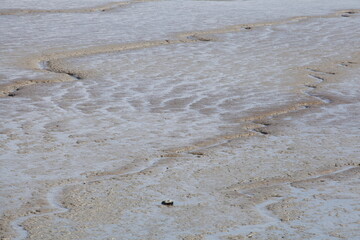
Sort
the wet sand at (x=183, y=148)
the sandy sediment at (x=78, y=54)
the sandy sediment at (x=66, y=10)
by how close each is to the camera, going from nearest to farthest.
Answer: the wet sand at (x=183, y=148) < the sandy sediment at (x=78, y=54) < the sandy sediment at (x=66, y=10)

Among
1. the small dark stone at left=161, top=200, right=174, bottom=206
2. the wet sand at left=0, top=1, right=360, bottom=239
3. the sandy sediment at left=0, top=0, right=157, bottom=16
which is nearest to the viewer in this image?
the wet sand at left=0, top=1, right=360, bottom=239

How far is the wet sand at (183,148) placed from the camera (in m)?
2.86

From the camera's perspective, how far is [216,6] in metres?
13.2

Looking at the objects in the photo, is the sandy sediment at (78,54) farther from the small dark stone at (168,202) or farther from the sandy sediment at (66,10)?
the sandy sediment at (66,10)

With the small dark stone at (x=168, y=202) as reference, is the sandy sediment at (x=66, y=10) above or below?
below

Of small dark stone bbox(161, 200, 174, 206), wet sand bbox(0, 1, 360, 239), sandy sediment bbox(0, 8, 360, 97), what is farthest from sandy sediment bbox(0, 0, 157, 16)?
small dark stone bbox(161, 200, 174, 206)

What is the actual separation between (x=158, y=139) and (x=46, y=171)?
2.74 ft

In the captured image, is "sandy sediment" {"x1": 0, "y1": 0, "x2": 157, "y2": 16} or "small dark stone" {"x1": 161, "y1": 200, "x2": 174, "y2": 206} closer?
"small dark stone" {"x1": 161, "y1": 200, "x2": 174, "y2": 206}

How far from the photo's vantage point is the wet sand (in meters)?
2.86

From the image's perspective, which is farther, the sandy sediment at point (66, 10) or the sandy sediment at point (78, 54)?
the sandy sediment at point (66, 10)

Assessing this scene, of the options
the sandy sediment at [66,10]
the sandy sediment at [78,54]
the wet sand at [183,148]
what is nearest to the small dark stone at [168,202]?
the wet sand at [183,148]

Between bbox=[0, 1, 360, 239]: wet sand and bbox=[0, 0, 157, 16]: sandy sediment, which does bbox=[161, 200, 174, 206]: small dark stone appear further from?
bbox=[0, 0, 157, 16]: sandy sediment

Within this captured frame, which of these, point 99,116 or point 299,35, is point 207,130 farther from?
point 299,35

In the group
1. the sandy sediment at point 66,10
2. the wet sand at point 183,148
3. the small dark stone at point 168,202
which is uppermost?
the small dark stone at point 168,202
